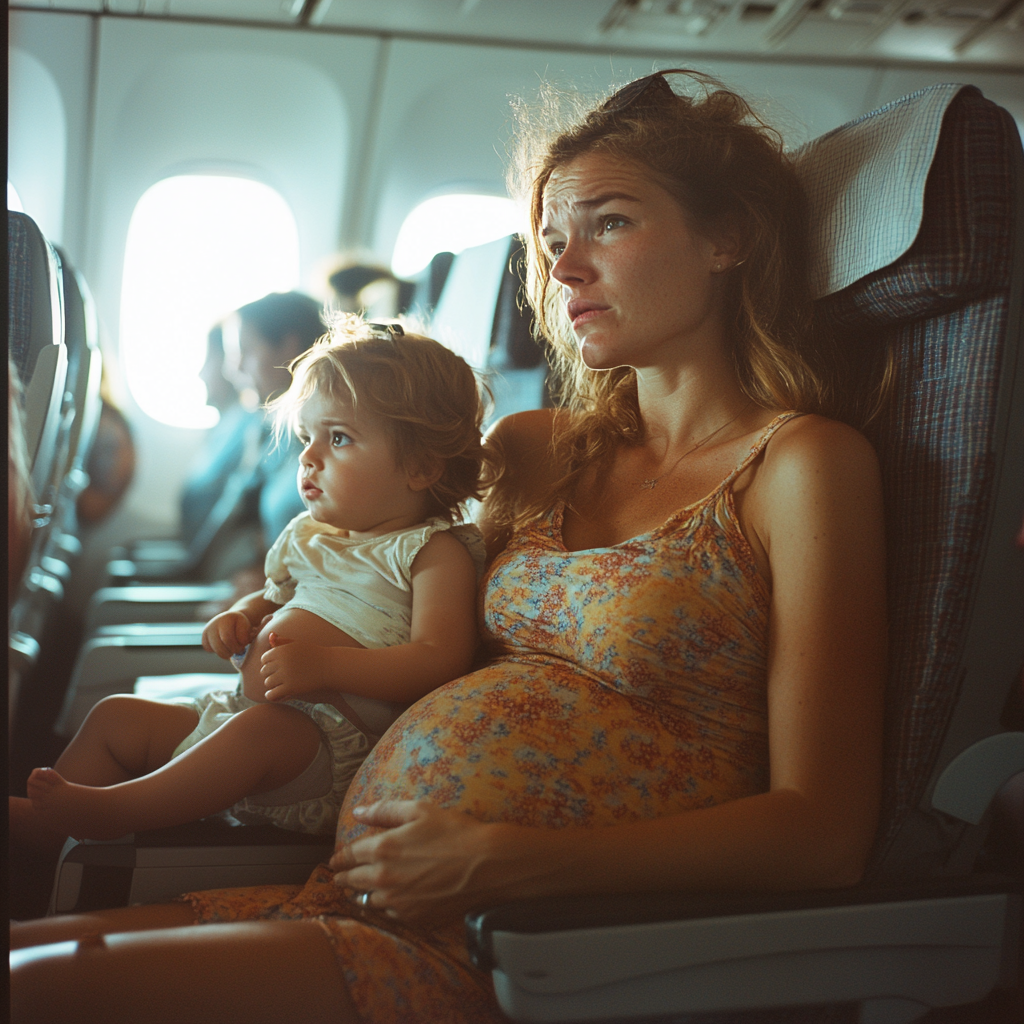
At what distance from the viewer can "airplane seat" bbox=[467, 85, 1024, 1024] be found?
854 mm

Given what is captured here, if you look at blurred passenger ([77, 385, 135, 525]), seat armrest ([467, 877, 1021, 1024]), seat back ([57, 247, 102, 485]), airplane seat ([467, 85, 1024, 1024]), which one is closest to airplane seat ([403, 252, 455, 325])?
seat back ([57, 247, 102, 485])

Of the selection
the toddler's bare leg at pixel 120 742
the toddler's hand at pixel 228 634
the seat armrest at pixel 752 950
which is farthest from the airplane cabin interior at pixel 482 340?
the toddler's hand at pixel 228 634

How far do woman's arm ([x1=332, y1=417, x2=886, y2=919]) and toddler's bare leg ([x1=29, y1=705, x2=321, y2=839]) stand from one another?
183 millimetres

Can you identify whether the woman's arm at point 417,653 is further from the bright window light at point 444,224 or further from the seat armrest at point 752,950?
the bright window light at point 444,224

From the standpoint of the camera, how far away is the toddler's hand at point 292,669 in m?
1.10

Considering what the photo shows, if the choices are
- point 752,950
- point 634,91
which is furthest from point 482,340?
point 752,950

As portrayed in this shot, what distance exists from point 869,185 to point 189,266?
445 centimetres

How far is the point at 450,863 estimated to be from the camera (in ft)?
3.04

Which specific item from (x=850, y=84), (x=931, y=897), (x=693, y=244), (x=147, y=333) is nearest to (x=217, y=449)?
(x=147, y=333)

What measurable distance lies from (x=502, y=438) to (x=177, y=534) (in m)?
4.46

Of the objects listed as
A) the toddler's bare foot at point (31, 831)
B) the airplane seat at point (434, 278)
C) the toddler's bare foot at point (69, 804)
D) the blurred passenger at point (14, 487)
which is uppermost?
the airplane seat at point (434, 278)

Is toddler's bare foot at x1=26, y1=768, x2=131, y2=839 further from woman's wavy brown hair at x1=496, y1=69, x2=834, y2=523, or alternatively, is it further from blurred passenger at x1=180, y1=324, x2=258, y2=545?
blurred passenger at x1=180, y1=324, x2=258, y2=545

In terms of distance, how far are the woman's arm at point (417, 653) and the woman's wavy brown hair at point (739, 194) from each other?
0.53ft

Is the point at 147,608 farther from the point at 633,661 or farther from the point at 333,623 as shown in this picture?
the point at 633,661
